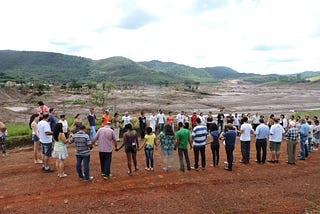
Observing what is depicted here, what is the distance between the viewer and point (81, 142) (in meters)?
7.85

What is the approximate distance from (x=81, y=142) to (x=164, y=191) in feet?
8.70

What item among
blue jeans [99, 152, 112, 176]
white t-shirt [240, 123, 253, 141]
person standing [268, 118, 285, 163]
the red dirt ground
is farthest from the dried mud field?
white t-shirt [240, 123, 253, 141]

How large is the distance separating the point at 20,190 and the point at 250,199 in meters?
6.05

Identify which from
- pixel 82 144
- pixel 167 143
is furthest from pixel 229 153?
pixel 82 144

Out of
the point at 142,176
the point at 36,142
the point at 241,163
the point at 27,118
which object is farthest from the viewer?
the point at 27,118

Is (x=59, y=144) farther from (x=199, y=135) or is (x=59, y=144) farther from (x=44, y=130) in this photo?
(x=199, y=135)

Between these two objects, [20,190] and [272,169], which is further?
[272,169]

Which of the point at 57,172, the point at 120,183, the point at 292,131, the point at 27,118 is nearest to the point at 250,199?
the point at 120,183

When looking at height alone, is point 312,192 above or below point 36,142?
below

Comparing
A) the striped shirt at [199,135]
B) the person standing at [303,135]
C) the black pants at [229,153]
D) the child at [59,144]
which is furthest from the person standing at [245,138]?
the child at [59,144]

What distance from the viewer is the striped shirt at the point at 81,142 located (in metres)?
7.81

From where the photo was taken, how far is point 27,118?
29.5 metres

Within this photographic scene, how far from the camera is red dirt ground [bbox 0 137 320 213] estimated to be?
6.66m

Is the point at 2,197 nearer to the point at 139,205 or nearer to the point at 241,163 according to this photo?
the point at 139,205
